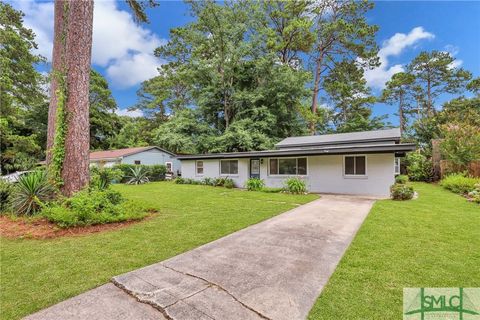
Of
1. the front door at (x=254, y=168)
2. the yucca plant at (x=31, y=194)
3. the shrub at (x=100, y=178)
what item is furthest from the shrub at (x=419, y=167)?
the yucca plant at (x=31, y=194)

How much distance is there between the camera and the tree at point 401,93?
27.6m

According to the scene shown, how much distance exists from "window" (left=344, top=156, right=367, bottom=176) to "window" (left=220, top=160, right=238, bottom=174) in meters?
6.80

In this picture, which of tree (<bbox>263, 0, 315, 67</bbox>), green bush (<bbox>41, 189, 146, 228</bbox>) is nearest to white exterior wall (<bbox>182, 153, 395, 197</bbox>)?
green bush (<bbox>41, 189, 146, 228</bbox>)

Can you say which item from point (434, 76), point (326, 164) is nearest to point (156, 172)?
point (326, 164)

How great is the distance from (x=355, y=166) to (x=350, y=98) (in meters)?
18.5

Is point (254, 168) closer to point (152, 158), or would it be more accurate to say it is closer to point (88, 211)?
point (88, 211)

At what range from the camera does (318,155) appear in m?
12.5

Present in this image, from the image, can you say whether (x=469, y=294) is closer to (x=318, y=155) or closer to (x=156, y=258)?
(x=156, y=258)

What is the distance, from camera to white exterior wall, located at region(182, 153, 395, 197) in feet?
36.5

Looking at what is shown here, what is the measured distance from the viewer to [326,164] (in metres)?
12.6

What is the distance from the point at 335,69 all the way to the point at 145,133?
25035 millimetres

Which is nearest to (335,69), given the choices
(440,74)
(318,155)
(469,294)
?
(440,74)

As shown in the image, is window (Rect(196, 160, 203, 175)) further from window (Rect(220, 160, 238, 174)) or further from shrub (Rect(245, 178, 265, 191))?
shrub (Rect(245, 178, 265, 191))

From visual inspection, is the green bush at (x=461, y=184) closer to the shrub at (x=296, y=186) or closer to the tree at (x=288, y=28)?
the shrub at (x=296, y=186)
